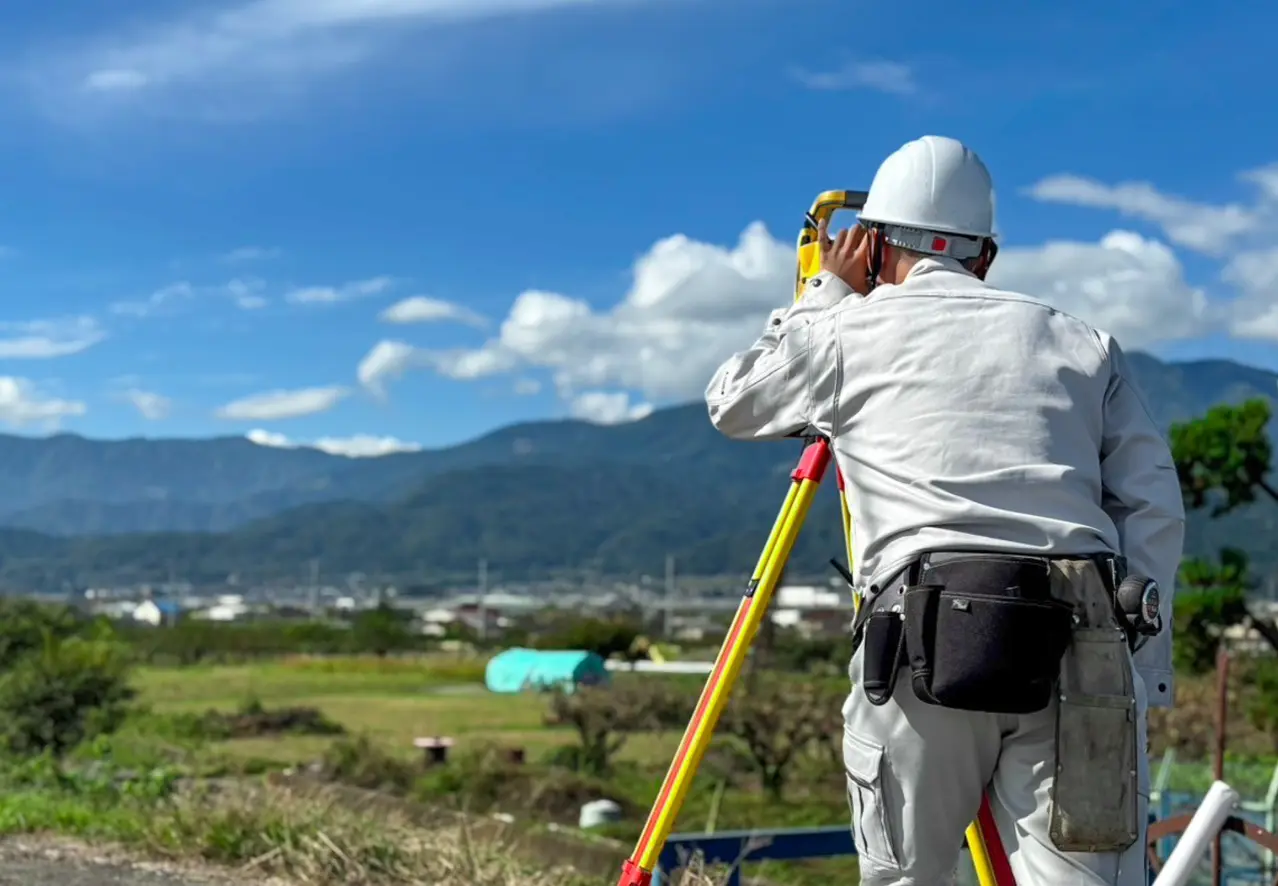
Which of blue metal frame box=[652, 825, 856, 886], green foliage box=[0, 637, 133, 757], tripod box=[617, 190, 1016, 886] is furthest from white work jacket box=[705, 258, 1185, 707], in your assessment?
green foliage box=[0, 637, 133, 757]

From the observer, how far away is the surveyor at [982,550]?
2.83 metres

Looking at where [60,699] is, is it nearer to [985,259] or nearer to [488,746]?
[488,746]

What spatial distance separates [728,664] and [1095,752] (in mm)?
834

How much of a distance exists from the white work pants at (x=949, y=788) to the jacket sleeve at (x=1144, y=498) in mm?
188

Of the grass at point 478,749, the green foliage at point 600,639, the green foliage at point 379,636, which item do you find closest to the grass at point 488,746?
the grass at point 478,749

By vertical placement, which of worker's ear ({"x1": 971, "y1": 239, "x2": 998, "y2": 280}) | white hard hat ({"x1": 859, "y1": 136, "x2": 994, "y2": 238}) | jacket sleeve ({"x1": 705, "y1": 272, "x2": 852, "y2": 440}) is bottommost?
jacket sleeve ({"x1": 705, "y1": 272, "x2": 852, "y2": 440})

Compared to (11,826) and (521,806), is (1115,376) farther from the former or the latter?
(521,806)

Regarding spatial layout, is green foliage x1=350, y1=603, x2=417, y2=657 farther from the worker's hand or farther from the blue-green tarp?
the worker's hand

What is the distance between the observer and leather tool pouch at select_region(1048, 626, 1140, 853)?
2.83m

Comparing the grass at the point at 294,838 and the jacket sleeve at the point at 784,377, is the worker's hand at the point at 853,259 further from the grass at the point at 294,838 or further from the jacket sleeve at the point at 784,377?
the grass at the point at 294,838

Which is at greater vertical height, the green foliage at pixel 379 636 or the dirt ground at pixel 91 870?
the dirt ground at pixel 91 870

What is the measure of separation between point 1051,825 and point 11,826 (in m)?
6.18

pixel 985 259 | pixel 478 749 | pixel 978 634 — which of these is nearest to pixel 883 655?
pixel 978 634

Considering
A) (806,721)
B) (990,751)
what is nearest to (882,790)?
(990,751)
